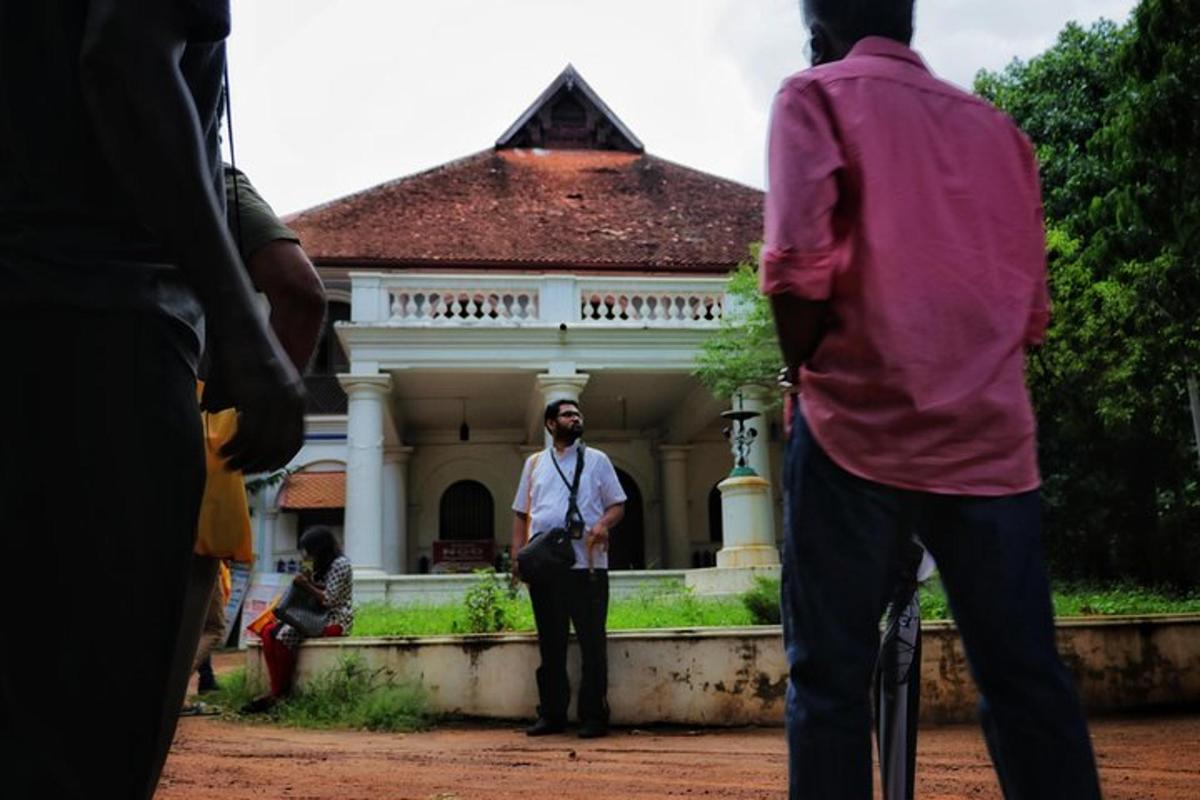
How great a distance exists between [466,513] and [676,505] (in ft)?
14.3

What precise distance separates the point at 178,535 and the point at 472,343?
16495mm

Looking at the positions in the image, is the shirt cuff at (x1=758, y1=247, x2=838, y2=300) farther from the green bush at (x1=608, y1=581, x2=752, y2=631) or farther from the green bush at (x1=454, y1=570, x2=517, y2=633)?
the green bush at (x1=454, y1=570, x2=517, y2=633)

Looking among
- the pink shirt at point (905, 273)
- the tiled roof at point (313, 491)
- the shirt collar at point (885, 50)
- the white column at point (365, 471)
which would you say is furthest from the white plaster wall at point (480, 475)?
the pink shirt at point (905, 273)

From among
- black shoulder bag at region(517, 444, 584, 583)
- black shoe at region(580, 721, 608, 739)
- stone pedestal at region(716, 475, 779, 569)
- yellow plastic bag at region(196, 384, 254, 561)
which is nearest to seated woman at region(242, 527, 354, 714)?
black shoulder bag at region(517, 444, 584, 583)

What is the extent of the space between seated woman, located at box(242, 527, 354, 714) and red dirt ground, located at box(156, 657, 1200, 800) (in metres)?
0.99

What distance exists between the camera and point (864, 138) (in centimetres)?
196

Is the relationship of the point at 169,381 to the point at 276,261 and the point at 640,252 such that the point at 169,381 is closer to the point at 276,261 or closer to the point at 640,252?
the point at 276,261

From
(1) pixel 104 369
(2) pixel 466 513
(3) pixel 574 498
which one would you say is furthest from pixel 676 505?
(1) pixel 104 369

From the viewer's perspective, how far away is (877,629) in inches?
73.0

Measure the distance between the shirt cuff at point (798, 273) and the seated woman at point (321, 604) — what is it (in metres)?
6.65

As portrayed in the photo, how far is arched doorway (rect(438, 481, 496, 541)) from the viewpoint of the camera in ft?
78.3

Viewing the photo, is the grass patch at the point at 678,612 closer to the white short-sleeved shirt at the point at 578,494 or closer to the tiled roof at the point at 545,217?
the white short-sleeved shirt at the point at 578,494

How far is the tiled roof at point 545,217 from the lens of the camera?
21.7m

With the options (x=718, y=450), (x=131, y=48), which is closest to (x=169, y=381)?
(x=131, y=48)
